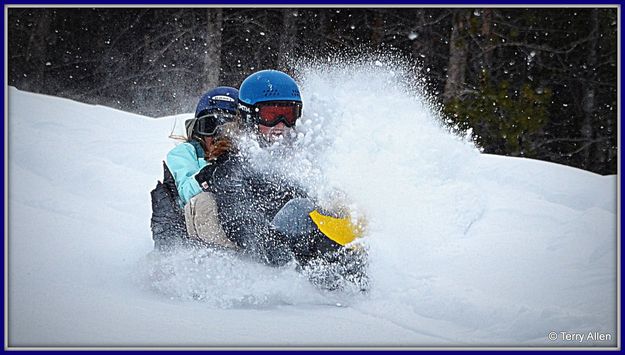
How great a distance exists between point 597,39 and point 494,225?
707cm

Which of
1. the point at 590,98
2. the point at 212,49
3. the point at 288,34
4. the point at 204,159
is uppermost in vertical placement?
the point at 288,34

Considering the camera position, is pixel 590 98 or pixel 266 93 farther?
pixel 590 98

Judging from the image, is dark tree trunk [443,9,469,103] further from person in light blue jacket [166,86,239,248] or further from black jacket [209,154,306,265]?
black jacket [209,154,306,265]

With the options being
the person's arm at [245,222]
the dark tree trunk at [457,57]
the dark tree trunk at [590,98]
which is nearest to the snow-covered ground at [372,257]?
the person's arm at [245,222]

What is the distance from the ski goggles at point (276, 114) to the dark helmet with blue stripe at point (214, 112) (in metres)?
0.17

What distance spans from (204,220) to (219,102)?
78 centimetres

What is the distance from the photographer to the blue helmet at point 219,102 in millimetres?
3799

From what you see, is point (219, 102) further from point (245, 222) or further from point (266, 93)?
point (245, 222)

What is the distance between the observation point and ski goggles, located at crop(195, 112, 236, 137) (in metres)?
3.69

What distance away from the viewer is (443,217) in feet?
12.8

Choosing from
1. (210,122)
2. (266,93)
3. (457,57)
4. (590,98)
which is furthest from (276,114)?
(590,98)

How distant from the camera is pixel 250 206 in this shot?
11.3 feet

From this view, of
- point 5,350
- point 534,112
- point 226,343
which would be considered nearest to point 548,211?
point 226,343

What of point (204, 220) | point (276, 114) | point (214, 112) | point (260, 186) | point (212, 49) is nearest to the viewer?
point (204, 220)
